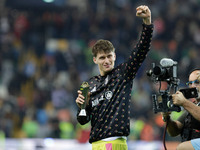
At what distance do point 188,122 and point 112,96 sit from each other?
801mm

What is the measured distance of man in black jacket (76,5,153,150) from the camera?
12.7 ft

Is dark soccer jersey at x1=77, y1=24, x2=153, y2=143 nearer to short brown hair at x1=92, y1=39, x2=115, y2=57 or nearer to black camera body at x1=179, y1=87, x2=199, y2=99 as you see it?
short brown hair at x1=92, y1=39, x2=115, y2=57

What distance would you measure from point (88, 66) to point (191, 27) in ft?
12.3

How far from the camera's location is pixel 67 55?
12344mm

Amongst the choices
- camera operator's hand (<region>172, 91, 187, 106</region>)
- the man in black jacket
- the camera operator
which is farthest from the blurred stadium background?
camera operator's hand (<region>172, 91, 187, 106</region>)

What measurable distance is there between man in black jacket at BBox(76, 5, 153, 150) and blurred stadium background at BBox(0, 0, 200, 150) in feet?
15.4

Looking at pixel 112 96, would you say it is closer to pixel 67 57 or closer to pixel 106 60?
pixel 106 60

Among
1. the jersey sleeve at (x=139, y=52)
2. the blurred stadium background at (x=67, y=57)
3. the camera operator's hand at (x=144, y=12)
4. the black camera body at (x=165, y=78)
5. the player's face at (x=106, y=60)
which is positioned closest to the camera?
the camera operator's hand at (x=144, y=12)

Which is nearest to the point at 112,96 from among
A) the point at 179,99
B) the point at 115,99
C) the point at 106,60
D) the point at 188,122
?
the point at 115,99

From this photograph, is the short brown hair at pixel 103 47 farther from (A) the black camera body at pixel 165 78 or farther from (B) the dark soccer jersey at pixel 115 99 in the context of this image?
(A) the black camera body at pixel 165 78

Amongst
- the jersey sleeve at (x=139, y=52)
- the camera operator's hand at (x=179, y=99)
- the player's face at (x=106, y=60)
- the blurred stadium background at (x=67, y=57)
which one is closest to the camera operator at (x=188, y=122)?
the camera operator's hand at (x=179, y=99)

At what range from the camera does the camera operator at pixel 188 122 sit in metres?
3.77

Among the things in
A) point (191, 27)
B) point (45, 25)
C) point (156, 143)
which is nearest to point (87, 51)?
point (45, 25)

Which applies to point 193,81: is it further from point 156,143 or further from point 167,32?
point 167,32
